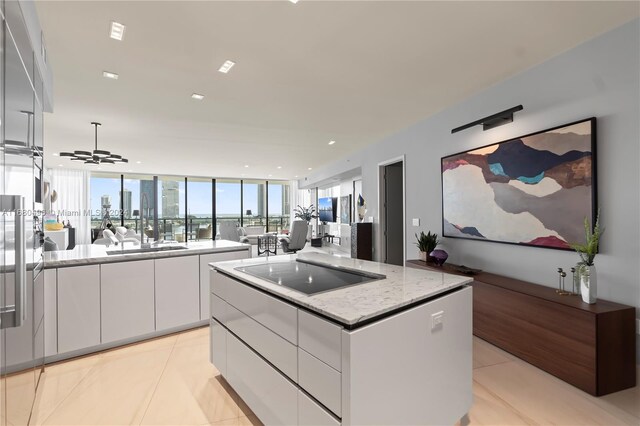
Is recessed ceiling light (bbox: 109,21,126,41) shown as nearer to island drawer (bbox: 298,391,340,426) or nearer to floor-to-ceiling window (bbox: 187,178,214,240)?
island drawer (bbox: 298,391,340,426)

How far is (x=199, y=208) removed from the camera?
11836 mm

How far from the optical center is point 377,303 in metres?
1.32

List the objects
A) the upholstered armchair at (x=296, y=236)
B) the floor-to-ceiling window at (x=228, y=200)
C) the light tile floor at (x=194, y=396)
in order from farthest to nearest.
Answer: the floor-to-ceiling window at (x=228, y=200), the upholstered armchair at (x=296, y=236), the light tile floor at (x=194, y=396)

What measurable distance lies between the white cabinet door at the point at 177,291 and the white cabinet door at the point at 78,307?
50cm

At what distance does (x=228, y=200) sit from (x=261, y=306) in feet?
36.9

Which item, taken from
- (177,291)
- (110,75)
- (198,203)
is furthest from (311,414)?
(198,203)

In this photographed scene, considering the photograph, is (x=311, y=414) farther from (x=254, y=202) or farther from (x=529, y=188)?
(x=254, y=202)

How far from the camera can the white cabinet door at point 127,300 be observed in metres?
2.80

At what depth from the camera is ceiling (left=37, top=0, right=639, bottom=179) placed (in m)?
2.14

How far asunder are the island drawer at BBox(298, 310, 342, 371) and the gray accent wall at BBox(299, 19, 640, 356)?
95.5 inches

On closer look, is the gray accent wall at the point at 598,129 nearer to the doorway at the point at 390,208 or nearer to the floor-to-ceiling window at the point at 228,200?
the doorway at the point at 390,208

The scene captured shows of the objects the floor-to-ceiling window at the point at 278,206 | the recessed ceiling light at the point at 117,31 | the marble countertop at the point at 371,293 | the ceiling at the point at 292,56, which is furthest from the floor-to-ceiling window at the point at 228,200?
the marble countertop at the point at 371,293

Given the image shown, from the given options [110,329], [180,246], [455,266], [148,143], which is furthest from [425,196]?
[148,143]

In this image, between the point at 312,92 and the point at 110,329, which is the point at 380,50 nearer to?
the point at 312,92
